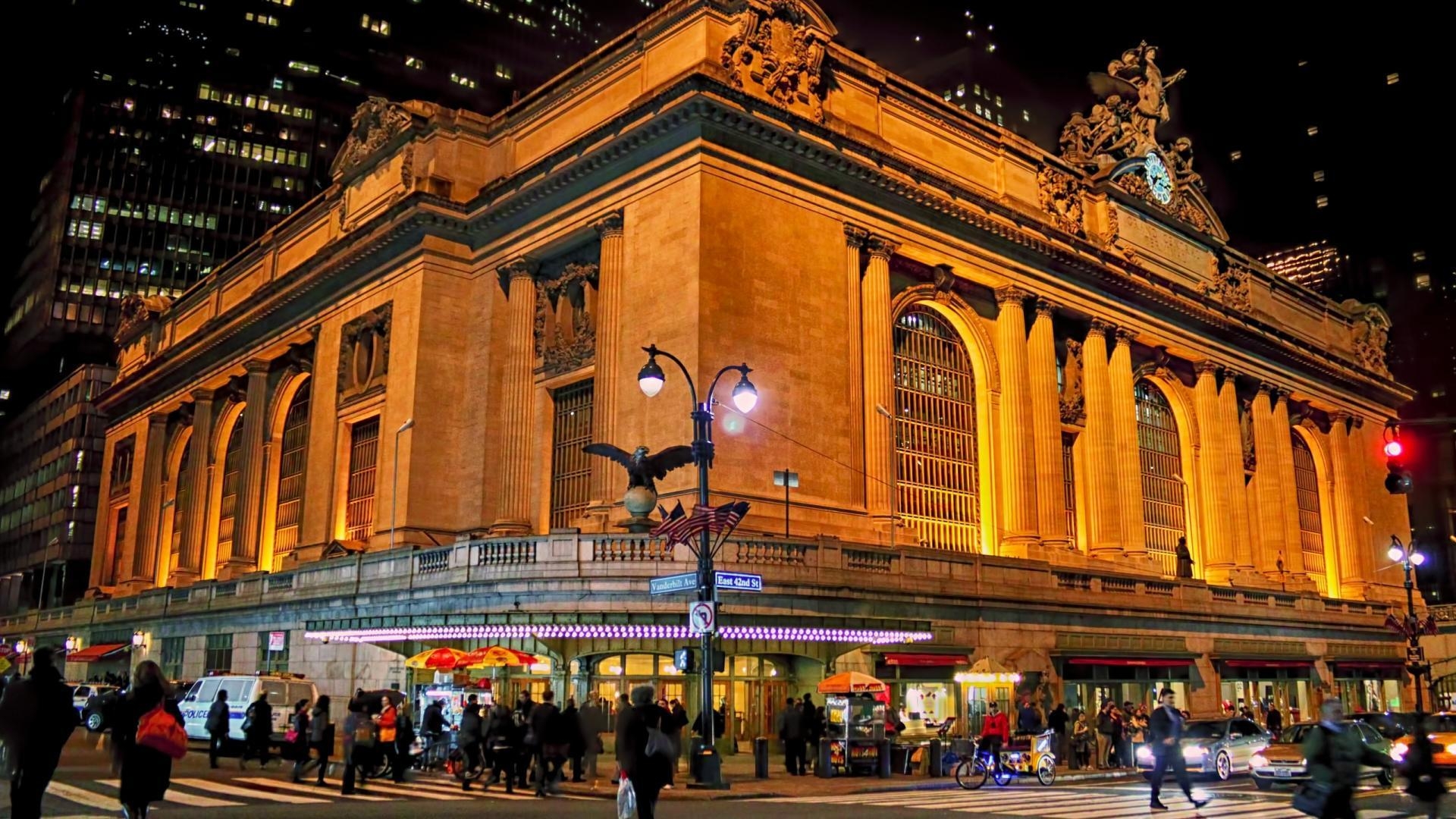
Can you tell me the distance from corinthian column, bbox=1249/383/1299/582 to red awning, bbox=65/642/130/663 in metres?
54.2

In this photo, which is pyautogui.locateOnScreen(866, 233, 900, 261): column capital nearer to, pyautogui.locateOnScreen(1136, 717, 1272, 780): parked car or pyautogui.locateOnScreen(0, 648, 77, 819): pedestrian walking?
pyautogui.locateOnScreen(1136, 717, 1272, 780): parked car

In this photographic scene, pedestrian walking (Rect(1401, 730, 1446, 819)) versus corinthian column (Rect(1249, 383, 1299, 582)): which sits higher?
corinthian column (Rect(1249, 383, 1299, 582))

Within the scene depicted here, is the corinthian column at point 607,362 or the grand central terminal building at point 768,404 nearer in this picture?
the grand central terminal building at point 768,404

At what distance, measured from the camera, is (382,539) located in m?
42.7

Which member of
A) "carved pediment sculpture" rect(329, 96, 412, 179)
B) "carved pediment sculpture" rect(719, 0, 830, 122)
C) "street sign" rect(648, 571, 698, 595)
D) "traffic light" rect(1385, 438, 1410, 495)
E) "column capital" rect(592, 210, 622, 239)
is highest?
"carved pediment sculpture" rect(329, 96, 412, 179)

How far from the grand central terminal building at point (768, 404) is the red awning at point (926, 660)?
0.51 ft

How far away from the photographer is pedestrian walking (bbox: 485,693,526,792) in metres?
22.9

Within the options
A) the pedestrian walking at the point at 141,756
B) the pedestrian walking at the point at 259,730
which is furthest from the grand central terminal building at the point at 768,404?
the pedestrian walking at the point at 141,756

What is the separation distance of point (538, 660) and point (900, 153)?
979 inches

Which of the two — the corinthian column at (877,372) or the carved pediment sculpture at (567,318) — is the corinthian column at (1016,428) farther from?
the carved pediment sculpture at (567,318)

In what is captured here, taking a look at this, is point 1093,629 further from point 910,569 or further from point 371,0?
point 371,0

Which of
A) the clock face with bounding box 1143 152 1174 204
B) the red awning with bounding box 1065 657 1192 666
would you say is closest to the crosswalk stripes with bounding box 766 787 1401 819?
the red awning with bounding box 1065 657 1192 666

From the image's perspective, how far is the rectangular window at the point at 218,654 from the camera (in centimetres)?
4475

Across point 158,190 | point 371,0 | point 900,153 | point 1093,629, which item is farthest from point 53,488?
point 1093,629
